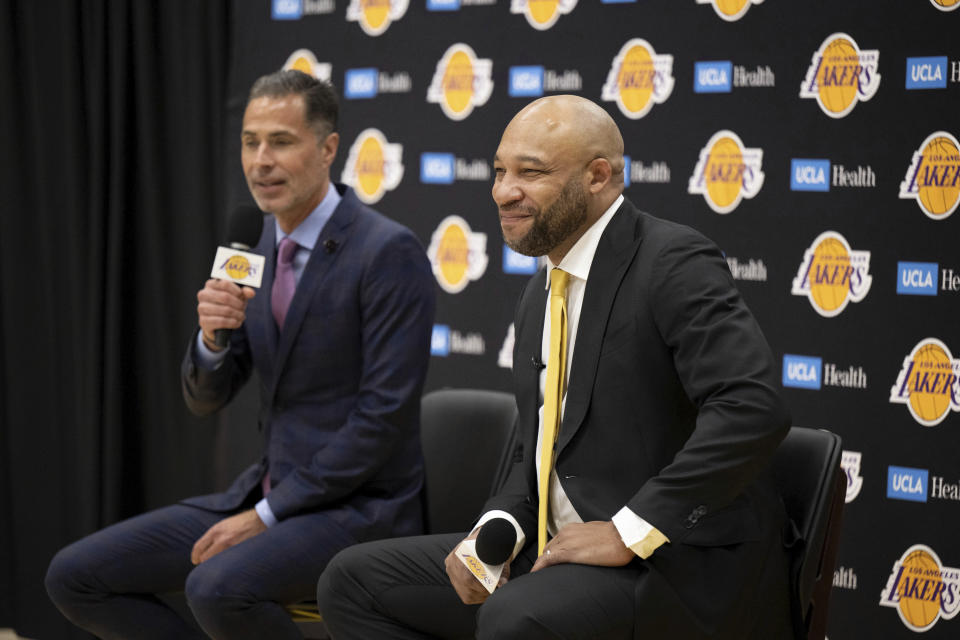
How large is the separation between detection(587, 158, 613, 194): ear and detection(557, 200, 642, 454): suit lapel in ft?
0.30

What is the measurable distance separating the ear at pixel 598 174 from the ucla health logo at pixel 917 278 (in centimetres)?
137

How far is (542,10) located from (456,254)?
94cm

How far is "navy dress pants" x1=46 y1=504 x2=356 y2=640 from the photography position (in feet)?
8.01

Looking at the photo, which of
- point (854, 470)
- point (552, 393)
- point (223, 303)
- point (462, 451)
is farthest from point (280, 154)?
point (854, 470)

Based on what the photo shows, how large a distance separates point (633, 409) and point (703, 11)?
1.85 m

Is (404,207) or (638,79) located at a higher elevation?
(638,79)

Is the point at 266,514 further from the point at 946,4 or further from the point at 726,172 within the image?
the point at 946,4

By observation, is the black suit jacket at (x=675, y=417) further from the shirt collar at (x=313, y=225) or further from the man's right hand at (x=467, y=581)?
the shirt collar at (x=313, y=225)

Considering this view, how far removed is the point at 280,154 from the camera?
2816 millimetres

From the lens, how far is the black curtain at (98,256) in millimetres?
4289

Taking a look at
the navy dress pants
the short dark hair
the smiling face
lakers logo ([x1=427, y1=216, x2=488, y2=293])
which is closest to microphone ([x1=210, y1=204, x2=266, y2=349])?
the smiling face

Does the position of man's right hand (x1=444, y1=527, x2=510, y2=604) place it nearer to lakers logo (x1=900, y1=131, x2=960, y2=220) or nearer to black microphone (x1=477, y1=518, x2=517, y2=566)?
black microphone (x1=477, y1=518, x2=517, y2=566)

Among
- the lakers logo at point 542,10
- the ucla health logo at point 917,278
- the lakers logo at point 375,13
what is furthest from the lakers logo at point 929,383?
the lakers logo at point 375,13

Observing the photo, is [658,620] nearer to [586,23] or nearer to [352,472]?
[352,472]
